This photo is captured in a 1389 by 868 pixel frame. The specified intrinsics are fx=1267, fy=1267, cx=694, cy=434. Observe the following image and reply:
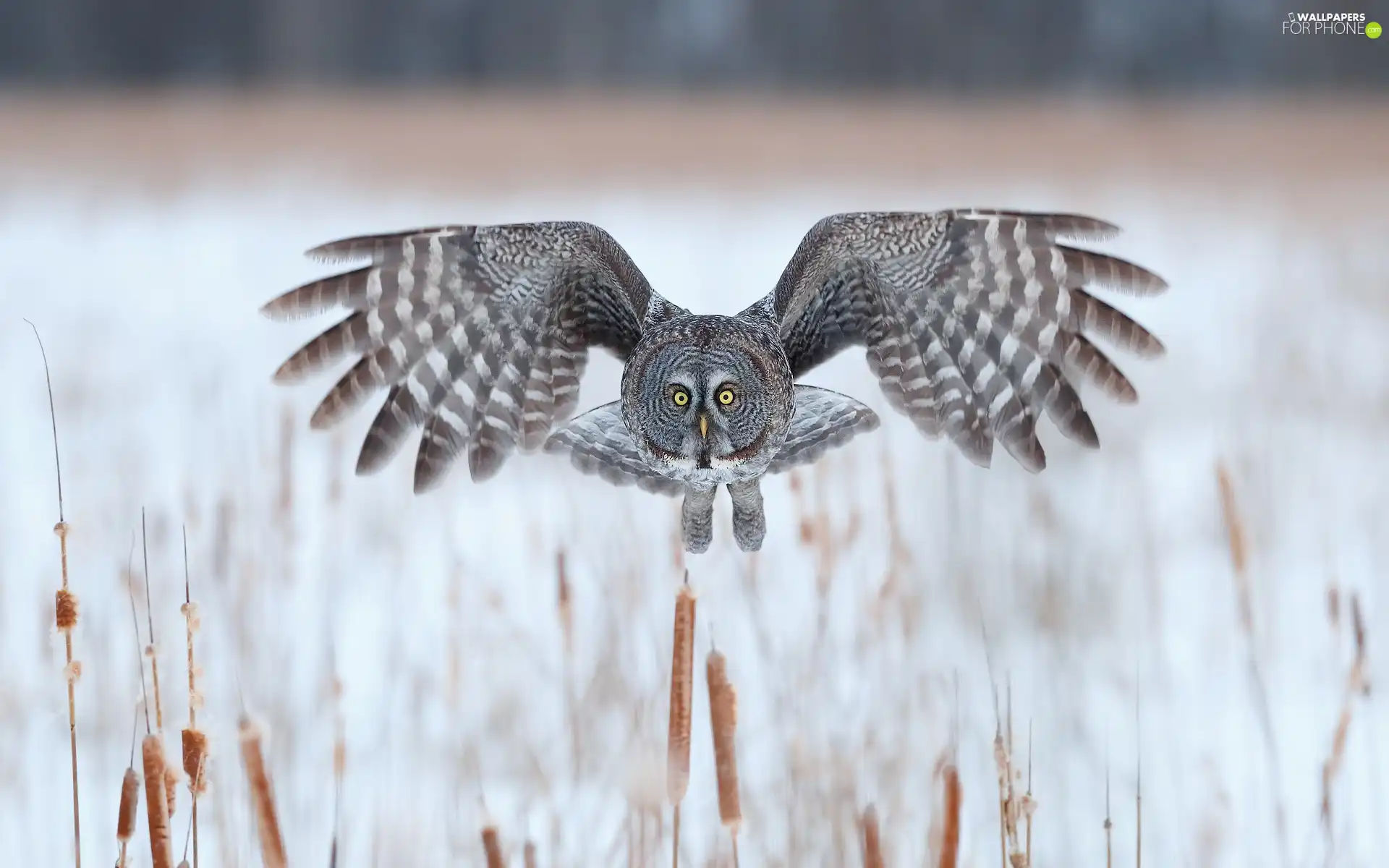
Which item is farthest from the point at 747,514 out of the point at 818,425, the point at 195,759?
the point at 195,759

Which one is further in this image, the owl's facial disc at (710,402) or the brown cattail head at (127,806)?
the owl's facial disc at (710,402)

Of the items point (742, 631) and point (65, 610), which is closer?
point (65, 610)

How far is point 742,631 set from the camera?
294cm

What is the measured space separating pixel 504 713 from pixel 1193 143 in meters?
8.12

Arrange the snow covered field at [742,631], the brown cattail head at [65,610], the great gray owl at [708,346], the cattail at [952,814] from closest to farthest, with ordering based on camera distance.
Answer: the brown cattail head at [65,610] < the cattail at [952,814] < the snow covered field at [742,631] < the great gray owl at [708,346]

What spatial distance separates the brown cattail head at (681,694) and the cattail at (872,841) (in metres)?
0.23

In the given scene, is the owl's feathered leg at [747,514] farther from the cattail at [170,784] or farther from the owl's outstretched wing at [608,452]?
the cattail at [170,784]

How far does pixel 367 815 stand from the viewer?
2.41 m

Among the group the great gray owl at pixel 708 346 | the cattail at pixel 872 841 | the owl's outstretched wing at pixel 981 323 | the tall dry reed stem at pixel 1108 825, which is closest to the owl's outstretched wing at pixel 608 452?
the great gray owl at pixel 708 346

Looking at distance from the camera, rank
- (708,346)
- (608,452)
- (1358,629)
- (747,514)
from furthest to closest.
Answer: (608,452)
(747,514)
(708,346)
(1358,629)

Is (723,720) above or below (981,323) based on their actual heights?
below

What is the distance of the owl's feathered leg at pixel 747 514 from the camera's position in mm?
2582

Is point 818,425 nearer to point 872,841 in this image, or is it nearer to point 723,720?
point 872,841

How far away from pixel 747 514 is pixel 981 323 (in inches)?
25.0
